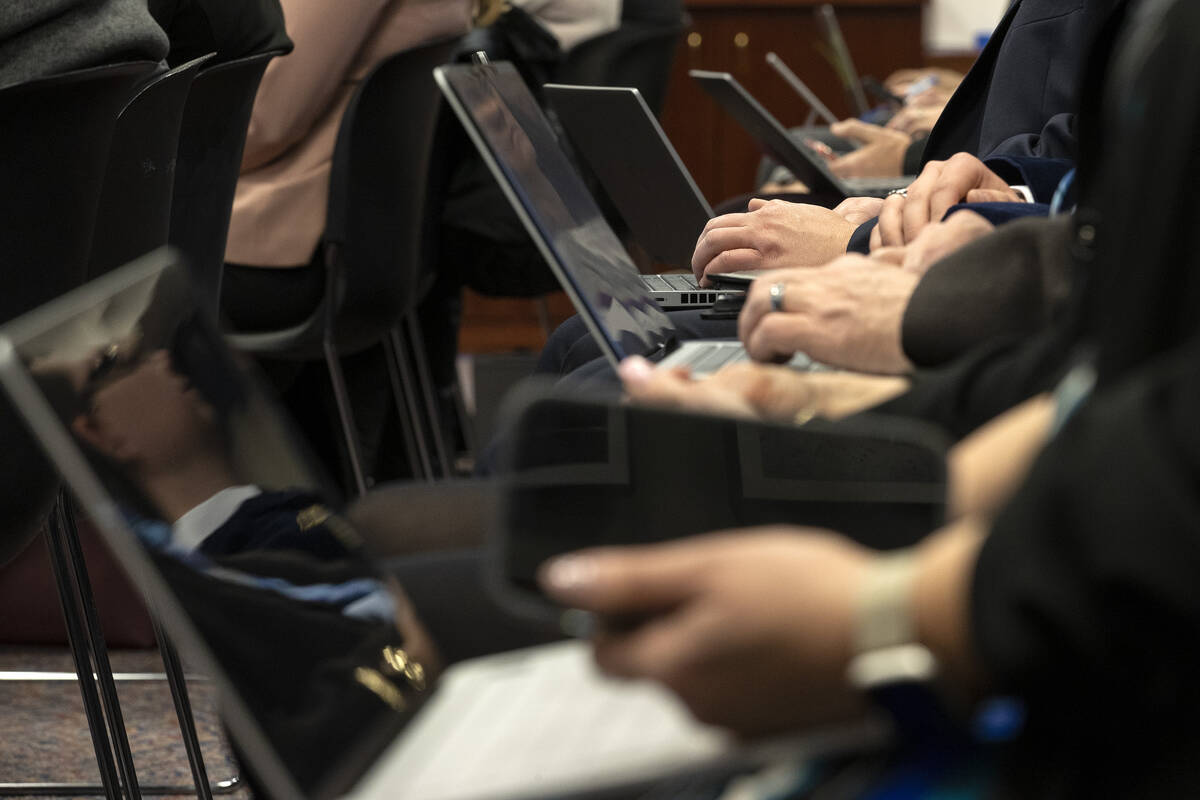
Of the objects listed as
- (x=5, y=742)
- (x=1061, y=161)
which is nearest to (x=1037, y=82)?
(x=1061, y=161)

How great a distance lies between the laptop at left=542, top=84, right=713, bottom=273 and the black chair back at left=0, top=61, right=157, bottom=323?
1.41 ft

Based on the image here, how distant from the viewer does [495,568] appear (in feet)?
1.52

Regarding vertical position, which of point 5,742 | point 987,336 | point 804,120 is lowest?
point 804,120

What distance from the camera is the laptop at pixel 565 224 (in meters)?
0.83

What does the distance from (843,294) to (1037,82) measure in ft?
2.71

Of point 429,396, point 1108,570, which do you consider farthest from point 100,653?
point 429,396

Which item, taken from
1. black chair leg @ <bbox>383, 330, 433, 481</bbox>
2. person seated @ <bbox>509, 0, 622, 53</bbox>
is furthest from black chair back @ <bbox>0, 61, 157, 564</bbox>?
person seated @ <bbox>509, 0, 622, 53</bbox>

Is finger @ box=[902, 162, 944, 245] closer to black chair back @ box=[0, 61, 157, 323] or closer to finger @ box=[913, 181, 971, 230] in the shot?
finger @ box=[913, 181, 971, 230]

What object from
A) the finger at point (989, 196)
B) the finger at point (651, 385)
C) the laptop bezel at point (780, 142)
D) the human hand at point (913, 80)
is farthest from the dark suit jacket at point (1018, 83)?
the human hand at point (913, 80)

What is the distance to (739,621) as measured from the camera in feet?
1.35

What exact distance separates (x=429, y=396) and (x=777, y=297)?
5.62 feet

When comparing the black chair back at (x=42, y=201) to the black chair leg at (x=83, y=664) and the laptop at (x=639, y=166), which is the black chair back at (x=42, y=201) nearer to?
the black chair leg at (x=83, y=664)

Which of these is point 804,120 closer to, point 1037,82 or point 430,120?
point 430,120

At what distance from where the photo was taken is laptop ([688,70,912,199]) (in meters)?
1.73
